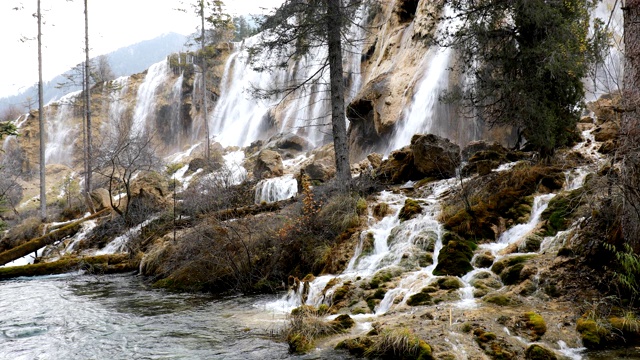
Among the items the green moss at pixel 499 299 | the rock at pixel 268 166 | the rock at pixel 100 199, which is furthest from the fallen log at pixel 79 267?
the green moss at pixel 499 299

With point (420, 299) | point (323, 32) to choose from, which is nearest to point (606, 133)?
point (323, 32)

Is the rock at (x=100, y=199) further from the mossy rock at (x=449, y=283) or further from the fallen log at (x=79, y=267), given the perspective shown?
the mossy rock at (x=449, y=283)

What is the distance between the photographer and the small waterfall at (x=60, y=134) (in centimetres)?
4744

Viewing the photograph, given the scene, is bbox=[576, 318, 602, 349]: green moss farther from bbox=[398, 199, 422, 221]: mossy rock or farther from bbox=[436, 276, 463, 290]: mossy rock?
bbox=[398, 199, 422, 221]: mossy rock

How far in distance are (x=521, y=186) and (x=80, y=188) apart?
32.9 m

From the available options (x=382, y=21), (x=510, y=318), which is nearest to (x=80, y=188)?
(x=382, y=21)

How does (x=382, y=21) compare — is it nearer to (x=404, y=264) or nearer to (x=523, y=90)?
(x=523, y=90)

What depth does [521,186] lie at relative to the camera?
937cm

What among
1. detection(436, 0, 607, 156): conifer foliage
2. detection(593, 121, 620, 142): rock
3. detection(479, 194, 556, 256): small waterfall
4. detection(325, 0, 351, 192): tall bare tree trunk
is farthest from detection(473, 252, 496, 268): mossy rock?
detection(593, 121, 620, 142): rock

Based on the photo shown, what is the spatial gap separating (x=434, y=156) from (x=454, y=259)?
607cm

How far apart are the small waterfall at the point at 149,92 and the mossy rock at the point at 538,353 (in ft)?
143

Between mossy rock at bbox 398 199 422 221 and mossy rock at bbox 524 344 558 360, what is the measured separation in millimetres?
5282

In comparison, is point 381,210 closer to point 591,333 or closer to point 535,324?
point 535,324

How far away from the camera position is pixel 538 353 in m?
4.50
